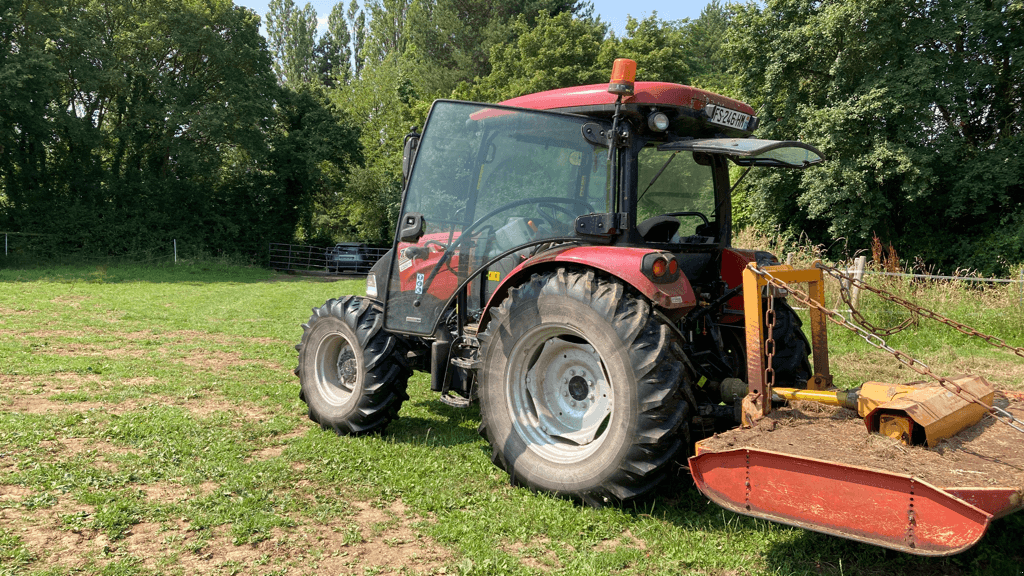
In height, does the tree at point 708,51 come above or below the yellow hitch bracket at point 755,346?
above

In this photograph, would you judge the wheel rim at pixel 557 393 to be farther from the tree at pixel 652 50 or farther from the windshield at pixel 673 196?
the tree at pixel 652 50

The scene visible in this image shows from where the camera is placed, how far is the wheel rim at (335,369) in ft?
17.5

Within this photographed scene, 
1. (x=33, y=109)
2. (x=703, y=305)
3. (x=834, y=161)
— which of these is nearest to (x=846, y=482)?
(x=703, y=305)

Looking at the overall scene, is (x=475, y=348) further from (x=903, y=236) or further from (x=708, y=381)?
(x=903, y=236)

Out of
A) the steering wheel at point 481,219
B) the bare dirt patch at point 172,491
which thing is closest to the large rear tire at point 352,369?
the steering wheel at point 481,219

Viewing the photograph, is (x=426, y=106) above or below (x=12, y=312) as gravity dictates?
above

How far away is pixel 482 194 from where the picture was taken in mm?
4641

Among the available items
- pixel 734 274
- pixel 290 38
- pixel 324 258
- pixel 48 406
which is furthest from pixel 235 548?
pixel 290 38

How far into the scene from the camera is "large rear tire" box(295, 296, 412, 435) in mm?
4957

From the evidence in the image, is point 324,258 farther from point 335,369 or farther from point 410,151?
point 410,151

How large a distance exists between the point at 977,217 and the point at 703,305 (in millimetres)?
20102

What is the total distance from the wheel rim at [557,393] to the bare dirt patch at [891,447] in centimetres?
87

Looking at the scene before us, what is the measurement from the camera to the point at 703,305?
14.1 ft

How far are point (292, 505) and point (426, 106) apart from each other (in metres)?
31.5
